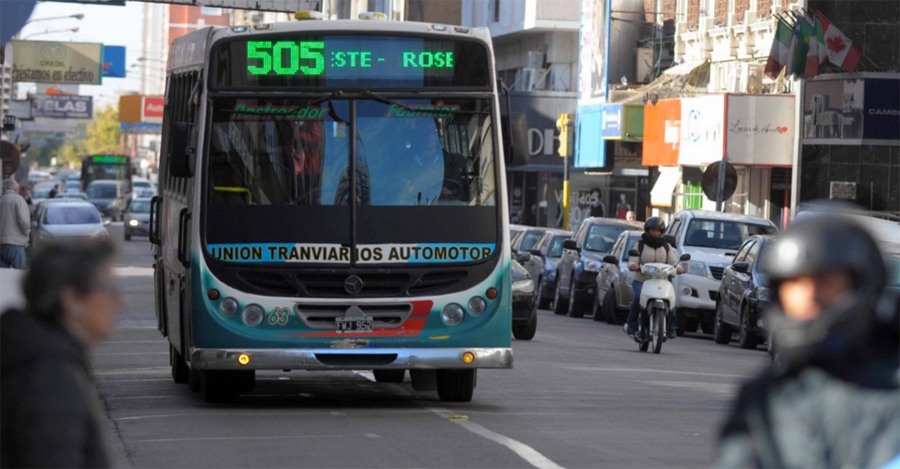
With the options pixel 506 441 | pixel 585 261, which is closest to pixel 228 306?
pixel 506 441

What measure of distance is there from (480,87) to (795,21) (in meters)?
25.4

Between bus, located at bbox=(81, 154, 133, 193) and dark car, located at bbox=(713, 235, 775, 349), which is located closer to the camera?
dark car, located at bbox=(713, 235, 775, 349)

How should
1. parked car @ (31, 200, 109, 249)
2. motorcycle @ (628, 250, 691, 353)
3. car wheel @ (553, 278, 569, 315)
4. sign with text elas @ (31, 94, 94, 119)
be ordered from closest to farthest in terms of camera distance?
1. motorcycle @ (628, 250, 691, 353)
2. car wheel @ (553, 278, 569, 315)
3. parked car @ (31, 200, 109, 249)
4. sign with text elas @ (31, 94, 94, 119)

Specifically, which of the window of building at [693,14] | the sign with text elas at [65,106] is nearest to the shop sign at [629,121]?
the window of building at [693,14]

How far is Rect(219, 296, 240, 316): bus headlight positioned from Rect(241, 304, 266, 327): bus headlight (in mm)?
74

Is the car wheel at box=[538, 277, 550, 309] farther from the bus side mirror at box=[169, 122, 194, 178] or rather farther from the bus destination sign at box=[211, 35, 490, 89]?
the bus side mirror at box=[169, 122, 194, 178]

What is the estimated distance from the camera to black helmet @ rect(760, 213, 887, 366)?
369 centimetres

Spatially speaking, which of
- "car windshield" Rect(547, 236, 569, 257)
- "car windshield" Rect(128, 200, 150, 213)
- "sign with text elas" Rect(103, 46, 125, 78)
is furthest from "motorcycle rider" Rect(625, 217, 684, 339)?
Answer: "sign with text elas" Rect(103, 46, 125, 78)

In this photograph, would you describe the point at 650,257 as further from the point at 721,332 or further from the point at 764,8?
the point at 764,8

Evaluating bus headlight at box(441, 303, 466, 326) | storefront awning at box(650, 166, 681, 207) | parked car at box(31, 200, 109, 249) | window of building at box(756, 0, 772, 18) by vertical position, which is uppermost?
window of building at box(756, 0, 772, 18)

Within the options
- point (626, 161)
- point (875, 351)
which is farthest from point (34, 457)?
point (626, 161)

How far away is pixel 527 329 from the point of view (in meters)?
23.5

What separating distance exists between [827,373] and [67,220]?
140ft

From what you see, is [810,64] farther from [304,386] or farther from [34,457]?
[34,457]
